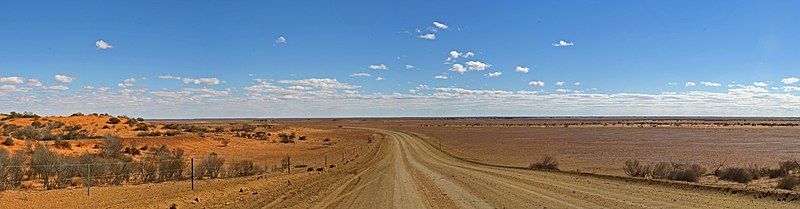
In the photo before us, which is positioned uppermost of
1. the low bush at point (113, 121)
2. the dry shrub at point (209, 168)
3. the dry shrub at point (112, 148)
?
the low bush at point (113, 121)

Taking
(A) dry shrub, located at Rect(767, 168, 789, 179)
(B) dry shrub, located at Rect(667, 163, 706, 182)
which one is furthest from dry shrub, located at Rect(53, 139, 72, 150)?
(A) dry shrub, located at Rect(767, 168, 789, 179)

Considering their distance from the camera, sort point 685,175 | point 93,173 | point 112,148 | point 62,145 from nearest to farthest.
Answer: point 93,173 < point 685,175 < point 62,145 < point 112,148

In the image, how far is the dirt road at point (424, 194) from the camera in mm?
17641

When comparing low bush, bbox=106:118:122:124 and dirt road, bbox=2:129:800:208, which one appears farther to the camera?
low bush, bbox=106:118:122:124

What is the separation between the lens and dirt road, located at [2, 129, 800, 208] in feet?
57.9

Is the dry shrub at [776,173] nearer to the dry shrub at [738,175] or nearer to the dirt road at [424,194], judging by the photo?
the dry shrub at [738,175]

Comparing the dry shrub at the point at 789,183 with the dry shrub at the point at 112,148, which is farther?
the dry shrub at the point at 112,148

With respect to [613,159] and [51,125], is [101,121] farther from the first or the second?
[613,159]

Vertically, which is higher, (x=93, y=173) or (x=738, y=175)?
(x=93, y=173)

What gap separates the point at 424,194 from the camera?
65.6ft

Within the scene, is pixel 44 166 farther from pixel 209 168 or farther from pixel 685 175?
pixel 685 175

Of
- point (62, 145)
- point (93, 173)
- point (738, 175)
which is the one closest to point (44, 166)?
point (93, 173)

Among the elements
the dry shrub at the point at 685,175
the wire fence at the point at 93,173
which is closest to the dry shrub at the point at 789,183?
the dry shrub at the point at 685,175

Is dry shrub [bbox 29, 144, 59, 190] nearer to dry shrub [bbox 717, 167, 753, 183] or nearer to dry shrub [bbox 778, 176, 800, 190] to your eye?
dry shrub [bbox 778, 176, 800, 190]
